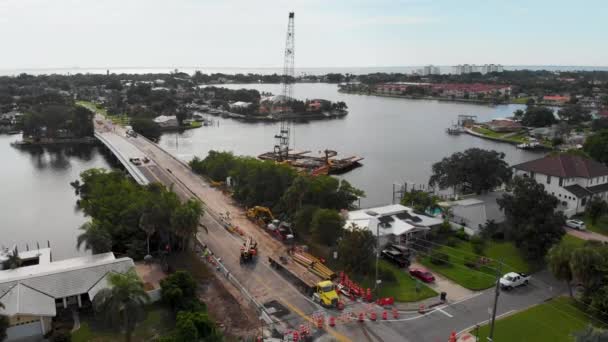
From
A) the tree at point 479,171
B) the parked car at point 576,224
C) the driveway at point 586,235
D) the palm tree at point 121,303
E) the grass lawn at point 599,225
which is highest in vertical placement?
the tree at point 479,171

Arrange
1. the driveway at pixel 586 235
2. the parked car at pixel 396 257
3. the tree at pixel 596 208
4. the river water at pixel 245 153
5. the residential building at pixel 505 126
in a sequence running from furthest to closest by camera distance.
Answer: the residential building at pixel 505 126 < the river water at pixel 245 153 < the tree at pixel 596 208 < the driveway at pixel 586 235 < the parked car at pixel 396 257

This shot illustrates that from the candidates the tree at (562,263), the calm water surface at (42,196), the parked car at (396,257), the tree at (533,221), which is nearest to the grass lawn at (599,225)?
the tree at (533,221)

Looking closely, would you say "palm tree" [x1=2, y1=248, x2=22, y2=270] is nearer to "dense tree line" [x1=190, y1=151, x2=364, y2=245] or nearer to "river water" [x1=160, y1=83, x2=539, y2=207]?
"dense tree line" [x1=190, y1=151, x2=364, y2=245]

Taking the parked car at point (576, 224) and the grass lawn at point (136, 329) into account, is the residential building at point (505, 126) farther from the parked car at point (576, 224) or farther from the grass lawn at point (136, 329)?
the grass lawn at point (136, 329)

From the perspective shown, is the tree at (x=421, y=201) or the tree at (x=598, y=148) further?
the tree at (x=598, y=148)

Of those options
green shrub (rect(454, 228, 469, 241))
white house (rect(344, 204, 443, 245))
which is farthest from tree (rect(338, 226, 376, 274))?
green shrub (rect(454, 228, 469, 241))

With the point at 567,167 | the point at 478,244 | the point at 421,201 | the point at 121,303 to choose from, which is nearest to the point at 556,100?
the point at 567,167

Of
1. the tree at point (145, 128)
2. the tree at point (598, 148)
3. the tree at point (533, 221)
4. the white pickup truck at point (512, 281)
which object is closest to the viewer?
the white pickup truck at point (512, 281)
